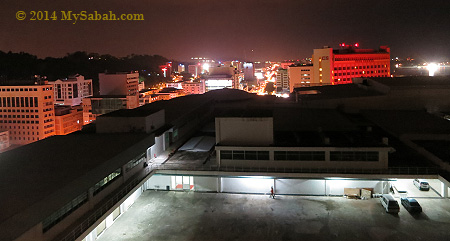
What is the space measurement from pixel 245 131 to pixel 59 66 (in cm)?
7078

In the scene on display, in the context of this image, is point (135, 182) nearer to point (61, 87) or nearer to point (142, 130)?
point (142, 130)

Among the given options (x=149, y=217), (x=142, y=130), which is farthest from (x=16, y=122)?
(x=149, y=217)

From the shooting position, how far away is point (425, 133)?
58.3 ft

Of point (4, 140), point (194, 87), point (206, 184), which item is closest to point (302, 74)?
point (194, 87)

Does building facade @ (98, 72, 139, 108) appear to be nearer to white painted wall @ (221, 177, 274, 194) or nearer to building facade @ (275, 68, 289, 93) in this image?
building facade @ (275, 68, 289, 93)

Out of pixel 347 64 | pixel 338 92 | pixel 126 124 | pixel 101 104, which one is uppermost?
pixel 347 64

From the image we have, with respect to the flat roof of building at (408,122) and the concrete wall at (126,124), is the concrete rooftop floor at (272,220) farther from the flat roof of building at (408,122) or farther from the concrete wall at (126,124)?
the flat roof of building at (408,122)

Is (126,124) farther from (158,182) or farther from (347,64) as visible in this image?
(347,64)

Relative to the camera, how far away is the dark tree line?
66875 millimetres

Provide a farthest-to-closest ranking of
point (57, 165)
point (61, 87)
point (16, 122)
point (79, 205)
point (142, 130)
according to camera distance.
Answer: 1. point (61, 87)
2. point (16, 122)
3. point (142, 130)
4. point (57, 165)
5. point (79, 205)

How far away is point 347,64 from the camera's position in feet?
203

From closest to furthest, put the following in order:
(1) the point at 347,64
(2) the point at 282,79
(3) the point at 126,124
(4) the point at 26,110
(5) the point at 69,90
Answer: (3) the point at 126,124 → (4) the point at 26,110 → (1) the point at 347,64 → (5) the point at 69,90 → (2) the point at 282,79

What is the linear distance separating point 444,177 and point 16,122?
54325mm

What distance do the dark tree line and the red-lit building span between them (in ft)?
128
